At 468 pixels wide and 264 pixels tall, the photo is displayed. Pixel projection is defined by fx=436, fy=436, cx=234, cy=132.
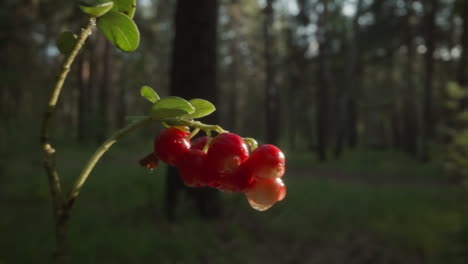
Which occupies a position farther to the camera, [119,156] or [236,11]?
[236,11]

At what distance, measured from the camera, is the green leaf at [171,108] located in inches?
28.8

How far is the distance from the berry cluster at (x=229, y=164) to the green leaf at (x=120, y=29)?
0.18 m

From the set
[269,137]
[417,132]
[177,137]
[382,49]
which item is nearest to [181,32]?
[177,137]

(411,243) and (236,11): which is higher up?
(236,11)

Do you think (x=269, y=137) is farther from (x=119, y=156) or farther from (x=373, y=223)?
(x=373, y=223)

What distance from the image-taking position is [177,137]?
0.81 metres

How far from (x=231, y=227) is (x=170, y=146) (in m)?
5.32

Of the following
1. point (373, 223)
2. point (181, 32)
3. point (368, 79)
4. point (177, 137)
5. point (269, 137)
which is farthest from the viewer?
point (368, 79)

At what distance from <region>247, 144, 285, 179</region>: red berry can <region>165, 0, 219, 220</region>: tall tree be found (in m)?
5.26

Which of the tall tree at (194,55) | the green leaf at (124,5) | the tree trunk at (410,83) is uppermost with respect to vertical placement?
the green leaf at (124,5)

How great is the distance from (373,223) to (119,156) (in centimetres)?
954

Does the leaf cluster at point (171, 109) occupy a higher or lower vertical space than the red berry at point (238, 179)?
higher

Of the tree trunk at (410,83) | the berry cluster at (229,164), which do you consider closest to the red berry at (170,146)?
the berry cluster at (229,164)

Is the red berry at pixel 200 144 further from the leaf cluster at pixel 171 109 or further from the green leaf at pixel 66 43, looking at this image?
the green leaf at pixel 66 43
